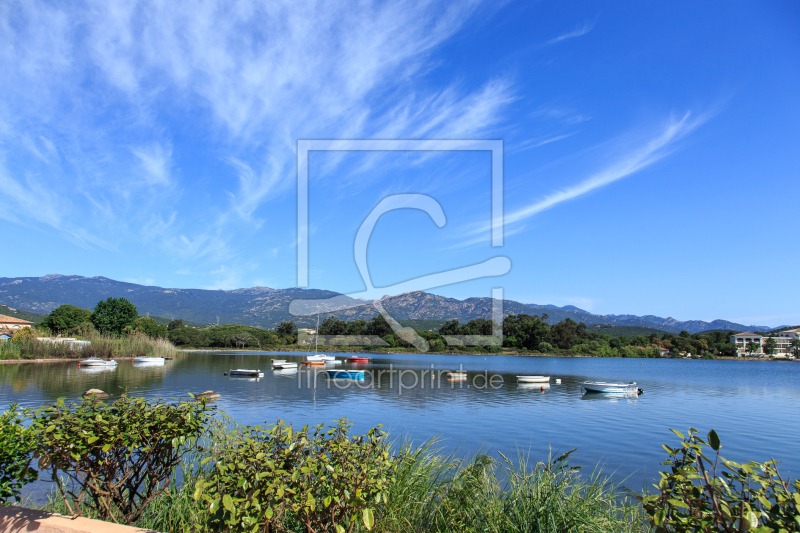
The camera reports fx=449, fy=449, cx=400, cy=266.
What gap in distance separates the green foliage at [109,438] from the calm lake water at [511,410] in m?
9.49

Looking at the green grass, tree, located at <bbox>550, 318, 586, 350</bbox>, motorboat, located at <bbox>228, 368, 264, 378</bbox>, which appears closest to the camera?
the green grass

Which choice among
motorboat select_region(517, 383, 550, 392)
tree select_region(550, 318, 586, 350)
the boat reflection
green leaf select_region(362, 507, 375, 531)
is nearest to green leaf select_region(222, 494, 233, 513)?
green leaf select_region(362, 507, 375, 531)

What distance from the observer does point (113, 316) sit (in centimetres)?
8844

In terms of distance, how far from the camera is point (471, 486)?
20.2 ft

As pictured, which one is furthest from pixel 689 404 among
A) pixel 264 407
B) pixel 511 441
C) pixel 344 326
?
pixel 344 326

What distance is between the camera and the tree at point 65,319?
84.2 metres

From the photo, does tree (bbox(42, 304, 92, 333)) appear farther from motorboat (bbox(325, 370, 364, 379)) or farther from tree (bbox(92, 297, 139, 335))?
motorboat (bbox(325, 370, 364, 379))

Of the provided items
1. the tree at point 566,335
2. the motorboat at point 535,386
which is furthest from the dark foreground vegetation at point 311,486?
the tree at point 566,335

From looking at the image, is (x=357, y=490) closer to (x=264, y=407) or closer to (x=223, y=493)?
(x=223, y=493)

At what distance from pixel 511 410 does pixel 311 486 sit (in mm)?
25527

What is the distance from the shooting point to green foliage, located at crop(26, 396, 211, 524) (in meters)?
3.97

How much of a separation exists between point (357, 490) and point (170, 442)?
7.36ft

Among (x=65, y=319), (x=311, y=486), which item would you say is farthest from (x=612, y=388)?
(x=65, y=319)

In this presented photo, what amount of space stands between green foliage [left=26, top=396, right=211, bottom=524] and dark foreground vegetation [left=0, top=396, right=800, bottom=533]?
13 millimetres
